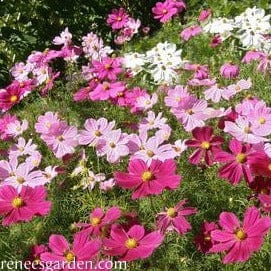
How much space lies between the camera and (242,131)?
1837 millimetres

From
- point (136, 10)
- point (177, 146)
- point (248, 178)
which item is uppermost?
point (248, 178)

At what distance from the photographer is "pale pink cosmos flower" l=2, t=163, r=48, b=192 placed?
1879 mm

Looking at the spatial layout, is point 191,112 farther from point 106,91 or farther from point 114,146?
point 106,91

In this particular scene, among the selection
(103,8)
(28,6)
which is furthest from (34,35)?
(103,8)

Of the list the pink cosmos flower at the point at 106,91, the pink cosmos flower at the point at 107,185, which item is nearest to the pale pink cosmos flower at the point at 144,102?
the pink cosmos flower at the point at 106,91

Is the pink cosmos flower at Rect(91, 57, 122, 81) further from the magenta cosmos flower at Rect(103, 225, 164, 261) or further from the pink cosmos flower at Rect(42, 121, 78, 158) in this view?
the magenta cosmos flower at Rect(103, 225, 164, 261)

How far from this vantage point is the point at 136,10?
504cm

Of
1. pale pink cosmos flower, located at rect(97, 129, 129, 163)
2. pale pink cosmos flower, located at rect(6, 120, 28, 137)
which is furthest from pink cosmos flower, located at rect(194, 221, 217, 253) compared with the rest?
pale pink cosmos flower, located at rect(6, 120, 28, 137)

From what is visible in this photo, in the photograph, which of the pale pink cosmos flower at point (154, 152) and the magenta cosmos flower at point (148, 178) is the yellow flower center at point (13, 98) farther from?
the magenta cosmos flower at point (148, 178)

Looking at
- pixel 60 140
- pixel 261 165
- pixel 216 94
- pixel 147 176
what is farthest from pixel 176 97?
pixel 261 165

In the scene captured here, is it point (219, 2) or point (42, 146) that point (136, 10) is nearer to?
point (219, 2)

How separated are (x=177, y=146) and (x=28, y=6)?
2.21 meters

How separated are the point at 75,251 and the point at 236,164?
535 mm

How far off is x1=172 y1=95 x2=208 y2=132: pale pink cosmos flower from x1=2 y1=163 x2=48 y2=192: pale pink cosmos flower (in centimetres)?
54
